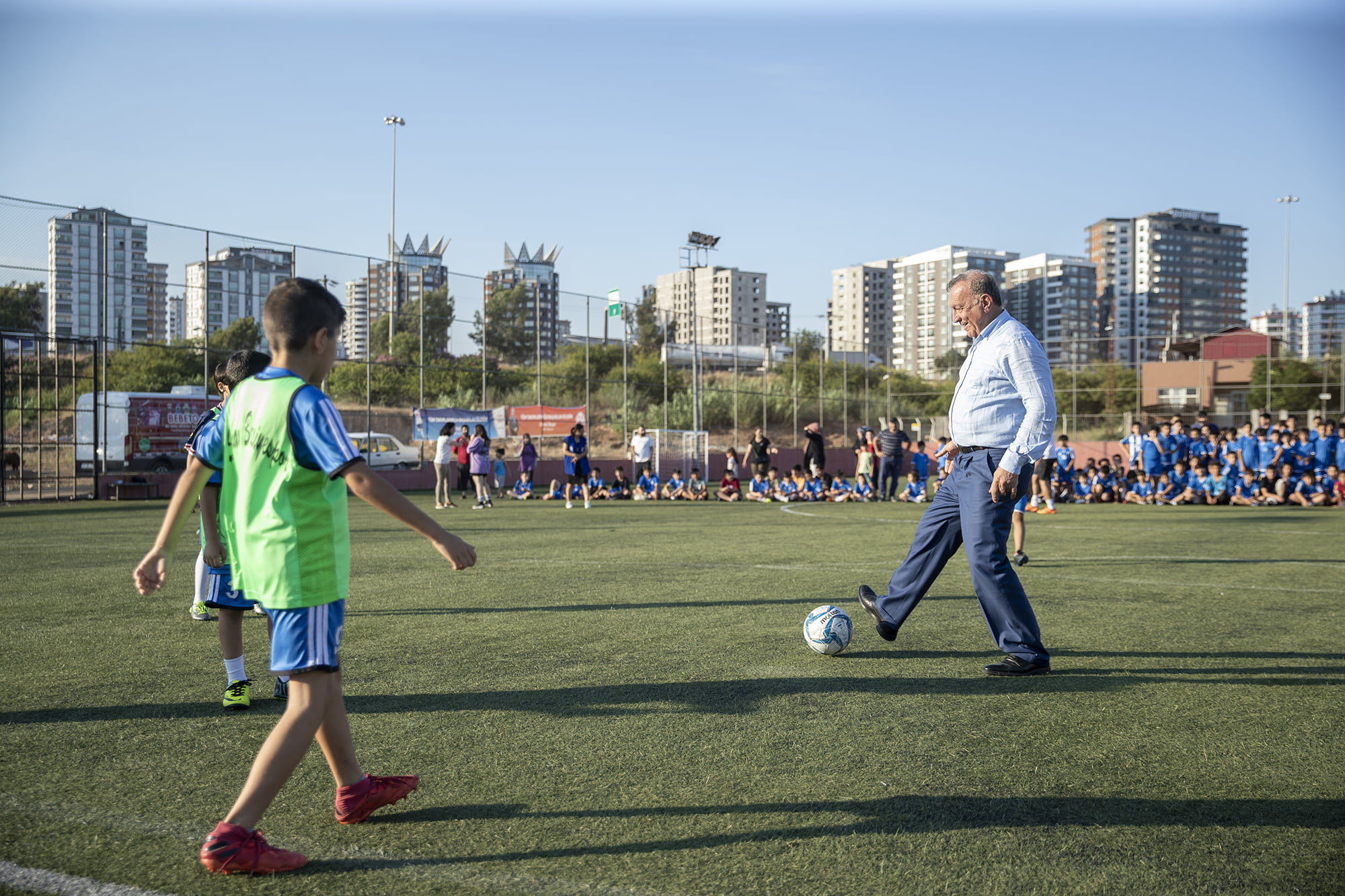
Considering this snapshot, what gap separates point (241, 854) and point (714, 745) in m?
1.80

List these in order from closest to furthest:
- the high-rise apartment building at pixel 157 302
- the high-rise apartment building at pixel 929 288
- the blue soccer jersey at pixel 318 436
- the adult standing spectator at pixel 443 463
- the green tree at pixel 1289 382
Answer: the blue soccer jersey at pixel 318 436, the adult standing spectator at pixel 443 463, the high-rise apartment building at pixel 157 302, the green tree at pixel 1289 382, the high-rise apartment building at pixel 929 288

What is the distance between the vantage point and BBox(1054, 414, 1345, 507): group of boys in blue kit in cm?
2031

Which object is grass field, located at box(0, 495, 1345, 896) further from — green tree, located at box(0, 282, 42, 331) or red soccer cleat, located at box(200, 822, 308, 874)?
green tree, located at box(0, 282, 42, 331)

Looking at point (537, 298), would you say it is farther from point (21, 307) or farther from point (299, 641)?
point (299, 641)

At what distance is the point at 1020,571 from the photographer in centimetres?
912

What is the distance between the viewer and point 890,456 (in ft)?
70.5

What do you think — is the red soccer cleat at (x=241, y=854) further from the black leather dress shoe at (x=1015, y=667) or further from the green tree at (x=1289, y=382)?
the green tree at (x=1289, y=382)

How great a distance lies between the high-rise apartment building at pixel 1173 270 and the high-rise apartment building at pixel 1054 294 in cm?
562

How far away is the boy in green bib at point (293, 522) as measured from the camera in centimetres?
271

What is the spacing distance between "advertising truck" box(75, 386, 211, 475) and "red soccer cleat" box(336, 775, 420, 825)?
76.5ft

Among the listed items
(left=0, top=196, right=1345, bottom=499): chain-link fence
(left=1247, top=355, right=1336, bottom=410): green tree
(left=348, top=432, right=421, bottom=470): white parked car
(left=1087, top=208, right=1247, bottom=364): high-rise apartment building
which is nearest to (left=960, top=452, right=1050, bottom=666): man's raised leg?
(left=0, top=196, right=1345, bottom=499): chain-link fence

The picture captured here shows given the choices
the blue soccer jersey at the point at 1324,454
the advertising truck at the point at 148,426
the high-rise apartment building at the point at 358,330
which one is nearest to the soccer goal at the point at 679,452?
the high-rise apartment building at the point at 358,330

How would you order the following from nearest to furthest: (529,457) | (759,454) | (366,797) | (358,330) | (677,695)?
(366,797)
(677,695)
(759,454)
(529,457)
(358,330)

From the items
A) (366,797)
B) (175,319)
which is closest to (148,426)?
(175,319)
